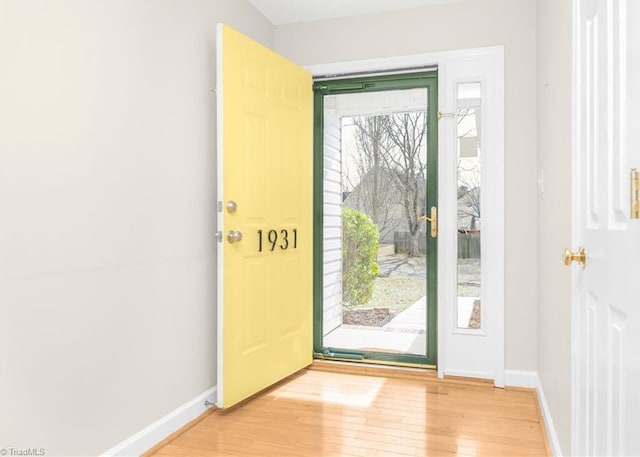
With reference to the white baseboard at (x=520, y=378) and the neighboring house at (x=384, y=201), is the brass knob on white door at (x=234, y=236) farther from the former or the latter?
the white baseboard at (x=520, y=378)

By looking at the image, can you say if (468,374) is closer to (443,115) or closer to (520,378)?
(520,378)

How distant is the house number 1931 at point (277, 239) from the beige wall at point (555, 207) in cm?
150

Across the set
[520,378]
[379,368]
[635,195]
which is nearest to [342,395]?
[379,368]

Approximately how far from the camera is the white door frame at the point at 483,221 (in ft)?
10.1

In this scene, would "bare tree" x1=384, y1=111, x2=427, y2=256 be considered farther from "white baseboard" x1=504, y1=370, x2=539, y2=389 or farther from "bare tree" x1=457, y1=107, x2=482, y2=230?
"white baseboard" x1=504, y1=370, x2=539, y2=389

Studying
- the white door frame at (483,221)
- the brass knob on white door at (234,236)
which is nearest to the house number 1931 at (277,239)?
the brass knob on white door at (234,236)

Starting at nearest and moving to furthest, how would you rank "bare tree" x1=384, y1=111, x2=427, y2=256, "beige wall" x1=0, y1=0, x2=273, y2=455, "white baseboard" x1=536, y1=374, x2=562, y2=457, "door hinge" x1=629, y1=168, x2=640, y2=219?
1. "door hinge" x1=629, y1=168, x2=640, y2=219
2. "beige wall" x1=0, y1=0, x2=273, y2=455
3. "white baseboard" x1=536, y1=374, x2=562, y2=457
4. "bare tree" x1=384, y1=111, x2=427, y2=256

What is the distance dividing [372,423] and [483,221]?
1444 millimetres

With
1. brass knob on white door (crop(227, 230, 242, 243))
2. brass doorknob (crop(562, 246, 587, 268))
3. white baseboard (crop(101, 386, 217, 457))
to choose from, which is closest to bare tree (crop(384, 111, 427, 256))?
brass knob on white door (crop(227, 230, 242, 243))

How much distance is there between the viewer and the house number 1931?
2881 millimetres

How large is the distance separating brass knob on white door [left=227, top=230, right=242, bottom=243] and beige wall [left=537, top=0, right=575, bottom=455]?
154 centimetres

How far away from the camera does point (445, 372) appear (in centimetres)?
322

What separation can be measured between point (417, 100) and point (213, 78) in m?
1.48

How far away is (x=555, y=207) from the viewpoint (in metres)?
2.11
